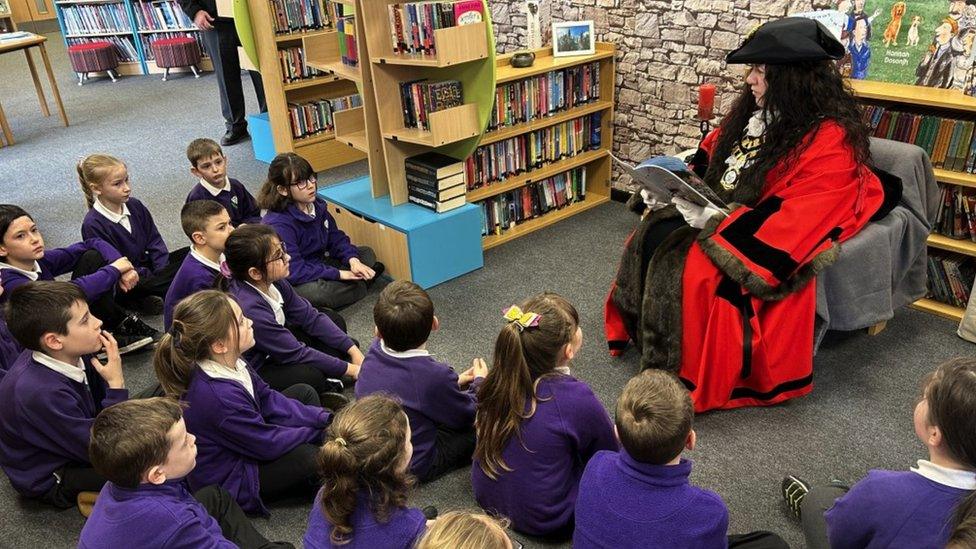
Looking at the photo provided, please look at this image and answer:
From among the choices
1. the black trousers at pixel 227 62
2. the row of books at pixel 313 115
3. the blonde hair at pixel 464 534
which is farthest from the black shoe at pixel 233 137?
the blonde hair at pixel 464 534

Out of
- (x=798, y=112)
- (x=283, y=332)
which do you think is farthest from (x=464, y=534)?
(x=798, y=112)

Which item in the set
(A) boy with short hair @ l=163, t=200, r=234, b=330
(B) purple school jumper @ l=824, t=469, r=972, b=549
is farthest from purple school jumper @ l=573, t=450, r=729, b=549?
(A) boy with short hair @ l=163, t=200, r=234, b=330

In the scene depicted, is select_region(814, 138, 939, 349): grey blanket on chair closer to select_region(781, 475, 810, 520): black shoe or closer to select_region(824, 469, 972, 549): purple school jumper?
select_region(781, 475, 810, 520): black shoe

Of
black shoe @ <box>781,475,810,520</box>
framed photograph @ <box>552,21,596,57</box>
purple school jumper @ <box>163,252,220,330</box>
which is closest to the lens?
black shoe @ <box>781,475,810,520</box>

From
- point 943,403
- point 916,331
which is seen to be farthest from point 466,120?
point 943,403

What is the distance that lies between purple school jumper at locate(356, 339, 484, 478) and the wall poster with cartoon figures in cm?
244

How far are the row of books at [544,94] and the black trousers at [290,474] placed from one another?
2.15 m

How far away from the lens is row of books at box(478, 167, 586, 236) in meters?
4.26

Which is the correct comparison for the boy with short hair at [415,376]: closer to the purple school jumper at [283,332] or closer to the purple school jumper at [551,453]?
the purple school jumper at [551,453]

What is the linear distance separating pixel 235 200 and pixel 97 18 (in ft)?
22.0

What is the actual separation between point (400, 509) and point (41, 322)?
133 centimetres

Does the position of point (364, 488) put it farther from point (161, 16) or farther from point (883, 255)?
point (161, 16)

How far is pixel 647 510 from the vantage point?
162 cm

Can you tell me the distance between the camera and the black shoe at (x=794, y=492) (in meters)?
2.25
